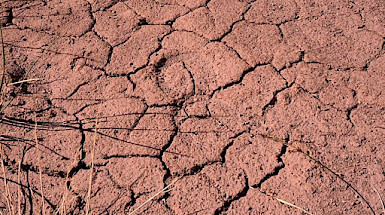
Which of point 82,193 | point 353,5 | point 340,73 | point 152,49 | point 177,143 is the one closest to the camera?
point 82,193

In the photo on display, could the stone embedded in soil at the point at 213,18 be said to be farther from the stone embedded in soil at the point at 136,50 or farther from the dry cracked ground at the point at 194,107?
the stone embedded in soil at the point at 136,50

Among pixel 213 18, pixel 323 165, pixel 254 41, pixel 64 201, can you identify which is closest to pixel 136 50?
pixel 213 18

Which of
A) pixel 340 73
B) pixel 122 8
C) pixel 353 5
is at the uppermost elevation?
pixel 122 8

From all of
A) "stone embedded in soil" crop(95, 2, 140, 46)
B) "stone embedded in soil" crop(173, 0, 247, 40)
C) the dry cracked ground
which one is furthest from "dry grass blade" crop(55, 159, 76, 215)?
"stone embedded in soil" crop(173, 0, 247, 40)

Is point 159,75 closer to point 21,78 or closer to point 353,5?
point 21,78

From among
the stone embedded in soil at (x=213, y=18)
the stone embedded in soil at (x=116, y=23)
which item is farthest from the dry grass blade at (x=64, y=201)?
the stone embedded in soil at (x=213, y=18)

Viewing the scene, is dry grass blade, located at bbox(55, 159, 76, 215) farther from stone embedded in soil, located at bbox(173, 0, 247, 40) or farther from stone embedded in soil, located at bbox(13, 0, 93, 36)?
stone embedded in soil, located at bbox(173, 0, 247, 40)

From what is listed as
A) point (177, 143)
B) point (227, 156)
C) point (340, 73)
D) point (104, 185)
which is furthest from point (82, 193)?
point (340, 73)
